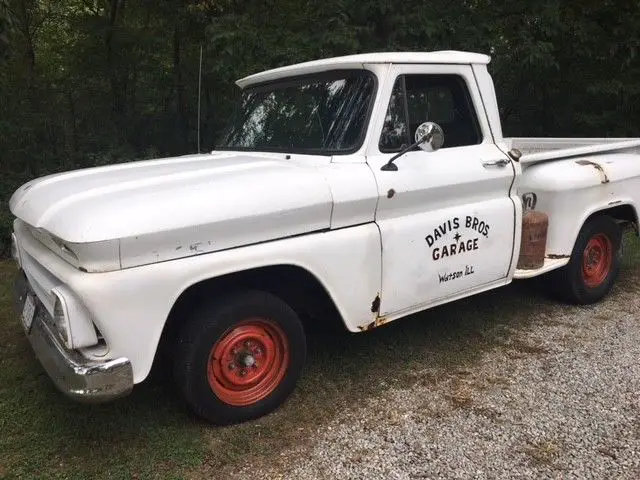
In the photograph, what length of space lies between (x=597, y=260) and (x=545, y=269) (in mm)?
973

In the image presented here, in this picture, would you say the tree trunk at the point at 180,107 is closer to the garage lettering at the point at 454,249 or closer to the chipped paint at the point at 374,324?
the garage lettering at the point at 454,249

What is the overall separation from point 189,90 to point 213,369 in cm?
757

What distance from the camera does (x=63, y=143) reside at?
8.75 meters

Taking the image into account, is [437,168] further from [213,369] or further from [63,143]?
[63,143]

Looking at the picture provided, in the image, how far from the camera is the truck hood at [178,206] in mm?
2488

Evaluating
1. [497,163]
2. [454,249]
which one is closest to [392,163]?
[454,249]

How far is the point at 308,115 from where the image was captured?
11.6 feet

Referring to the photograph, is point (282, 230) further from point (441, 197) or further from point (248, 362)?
point (441, 197)

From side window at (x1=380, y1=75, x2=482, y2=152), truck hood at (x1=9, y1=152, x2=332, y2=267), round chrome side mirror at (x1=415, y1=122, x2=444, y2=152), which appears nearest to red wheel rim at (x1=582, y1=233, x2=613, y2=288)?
side window at (x1=380, y1=75, x2=482, y2=152)

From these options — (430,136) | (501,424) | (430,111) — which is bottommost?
(501,424)

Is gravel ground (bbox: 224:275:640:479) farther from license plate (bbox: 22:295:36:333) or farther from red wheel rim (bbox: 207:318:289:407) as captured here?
license plate (bbox: 22:295:36:333)

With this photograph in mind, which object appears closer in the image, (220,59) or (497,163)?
(497,163)

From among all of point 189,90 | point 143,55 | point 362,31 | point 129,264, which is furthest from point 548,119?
point 129,264

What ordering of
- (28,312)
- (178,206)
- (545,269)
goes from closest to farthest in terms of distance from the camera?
(178,206)
(28,312)
(545,269)
